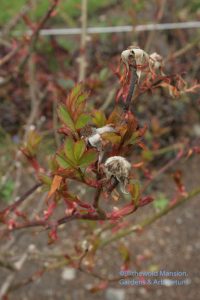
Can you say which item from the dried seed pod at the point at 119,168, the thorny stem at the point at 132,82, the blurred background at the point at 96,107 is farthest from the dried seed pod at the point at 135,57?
the blurred background at the point at 96,107

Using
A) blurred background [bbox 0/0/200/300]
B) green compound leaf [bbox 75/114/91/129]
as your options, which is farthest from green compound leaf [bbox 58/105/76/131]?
blurred background [bbox 0/0/200/300]

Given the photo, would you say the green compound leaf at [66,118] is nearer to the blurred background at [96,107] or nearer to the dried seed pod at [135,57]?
the dried seed pod at [135,57]

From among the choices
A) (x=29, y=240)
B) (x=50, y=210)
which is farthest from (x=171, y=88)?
(x=29, y=240)

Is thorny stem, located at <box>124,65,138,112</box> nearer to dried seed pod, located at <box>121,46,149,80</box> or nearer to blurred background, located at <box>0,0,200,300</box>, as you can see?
dried seed pod, located at <box>121,46,149,80</box>

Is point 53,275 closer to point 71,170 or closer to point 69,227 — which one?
point 69,227

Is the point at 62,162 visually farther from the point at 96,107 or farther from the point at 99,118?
the point at 96,107
